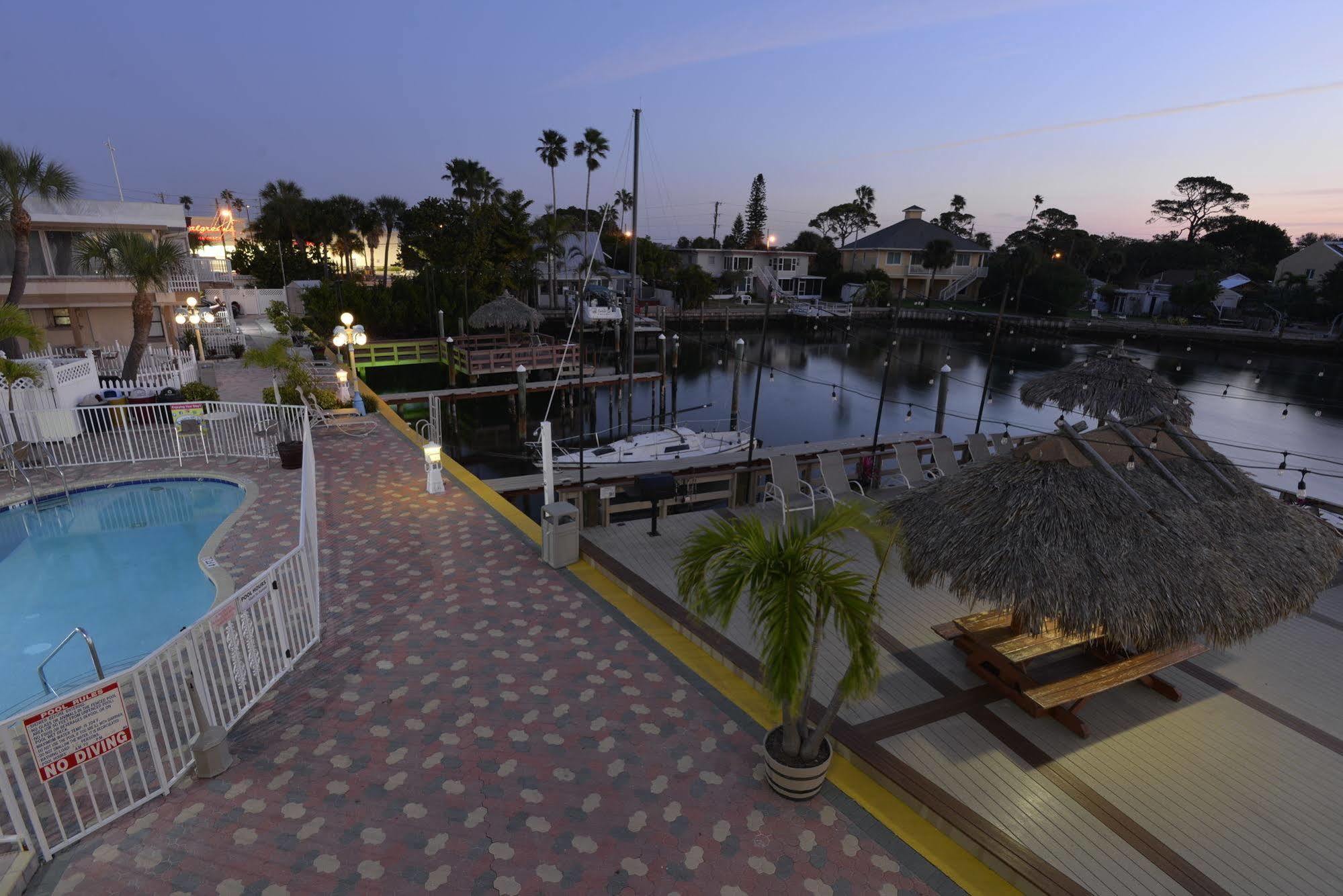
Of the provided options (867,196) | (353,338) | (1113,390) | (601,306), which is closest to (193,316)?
(353,338)

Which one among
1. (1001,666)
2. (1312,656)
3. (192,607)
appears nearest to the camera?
(1001,666)

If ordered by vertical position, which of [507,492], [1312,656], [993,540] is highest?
[993,540]

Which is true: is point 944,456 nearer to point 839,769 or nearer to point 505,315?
point 839,769

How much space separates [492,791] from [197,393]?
543 inches

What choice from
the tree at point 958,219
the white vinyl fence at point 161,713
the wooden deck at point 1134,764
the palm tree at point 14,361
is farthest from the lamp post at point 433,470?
the tree at point 958,219

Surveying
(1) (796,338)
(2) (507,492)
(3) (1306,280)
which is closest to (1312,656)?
(2) (507,492)

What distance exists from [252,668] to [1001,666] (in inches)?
264

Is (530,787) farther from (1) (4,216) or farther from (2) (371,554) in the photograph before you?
(1) (4,216)

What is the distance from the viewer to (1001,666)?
5.77 meters

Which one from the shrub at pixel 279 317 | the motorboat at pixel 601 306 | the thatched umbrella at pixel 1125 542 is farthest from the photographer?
the motorboat at pixel 601 306

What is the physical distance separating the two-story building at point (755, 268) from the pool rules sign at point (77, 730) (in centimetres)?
5873

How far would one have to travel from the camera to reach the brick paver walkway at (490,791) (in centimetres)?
385

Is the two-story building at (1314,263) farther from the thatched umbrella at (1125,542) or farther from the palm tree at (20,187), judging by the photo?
the palm tree at (20,187)

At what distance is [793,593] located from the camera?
12.6 feet
